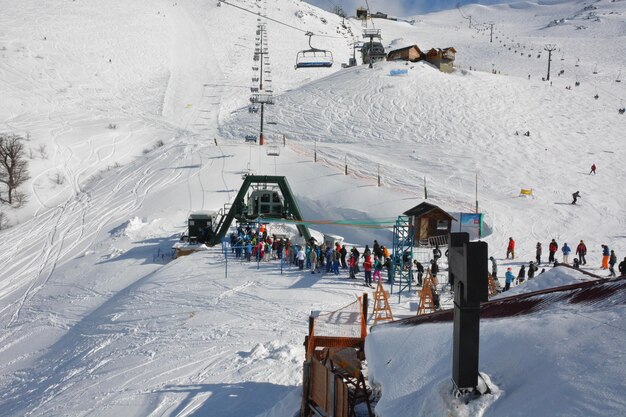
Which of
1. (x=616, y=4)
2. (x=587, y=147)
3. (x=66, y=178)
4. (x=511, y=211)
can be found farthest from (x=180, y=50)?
(x=616, y=4)

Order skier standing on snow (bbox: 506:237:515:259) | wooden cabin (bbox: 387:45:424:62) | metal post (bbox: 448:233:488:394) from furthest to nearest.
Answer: wooden cabin (bbox: 387:45:424:62)
skier standing on snow (bbox: 506:237:515:259)
metal post (bbox: 448:233:488:394)

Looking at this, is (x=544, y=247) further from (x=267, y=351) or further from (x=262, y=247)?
(x=267, y=351)

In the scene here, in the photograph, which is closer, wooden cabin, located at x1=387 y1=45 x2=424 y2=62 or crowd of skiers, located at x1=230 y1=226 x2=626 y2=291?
crowd of skiers, located at x1=230 y1=226 x2=626 y2=291

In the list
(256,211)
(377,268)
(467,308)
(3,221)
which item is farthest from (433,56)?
(467,308)

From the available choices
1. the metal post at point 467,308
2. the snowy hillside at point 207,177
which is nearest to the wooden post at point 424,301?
the snowy hillside at point 207,177

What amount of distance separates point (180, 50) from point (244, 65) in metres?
8.51

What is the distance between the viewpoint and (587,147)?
3719cm

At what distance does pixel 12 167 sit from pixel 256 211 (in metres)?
19.3

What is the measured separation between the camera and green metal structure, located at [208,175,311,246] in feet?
67.7

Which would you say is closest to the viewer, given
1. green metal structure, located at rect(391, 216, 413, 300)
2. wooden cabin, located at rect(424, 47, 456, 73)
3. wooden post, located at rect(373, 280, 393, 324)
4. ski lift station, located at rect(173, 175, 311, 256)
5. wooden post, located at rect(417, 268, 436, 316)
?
wooden post, located at rect(373, 280, 393, 324)

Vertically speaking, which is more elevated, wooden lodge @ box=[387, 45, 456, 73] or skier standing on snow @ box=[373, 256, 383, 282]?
wooden lodge @ box=[387, 45, 456, 73]

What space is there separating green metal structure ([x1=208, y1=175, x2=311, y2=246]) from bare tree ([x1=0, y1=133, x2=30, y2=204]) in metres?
17.1

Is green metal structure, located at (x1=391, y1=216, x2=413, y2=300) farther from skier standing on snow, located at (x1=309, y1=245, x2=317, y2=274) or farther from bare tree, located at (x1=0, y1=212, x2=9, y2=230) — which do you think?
bare tree, located at (x1=0, y1=212, x2=9, y2=230)

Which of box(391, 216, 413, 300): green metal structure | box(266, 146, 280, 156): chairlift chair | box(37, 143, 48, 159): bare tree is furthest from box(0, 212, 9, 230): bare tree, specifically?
box(391, 216, 413, 300): green metal structure
